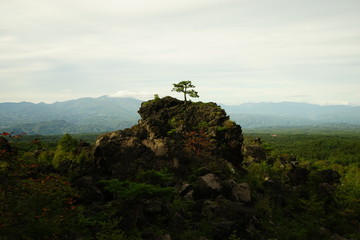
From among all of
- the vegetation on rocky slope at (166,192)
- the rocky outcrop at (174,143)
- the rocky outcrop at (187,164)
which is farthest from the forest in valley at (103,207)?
the rocky outcrop at (174,143)

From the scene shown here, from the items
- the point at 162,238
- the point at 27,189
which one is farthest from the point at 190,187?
the point at 27,189

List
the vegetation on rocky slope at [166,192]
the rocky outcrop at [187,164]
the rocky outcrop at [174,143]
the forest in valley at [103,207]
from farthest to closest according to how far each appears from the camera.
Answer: the rocky outcrop at [174,143]
the rocky outcrop at [187,164]
the vegetation on rocky slope at [166,192]
the forest in valley at [103,207]

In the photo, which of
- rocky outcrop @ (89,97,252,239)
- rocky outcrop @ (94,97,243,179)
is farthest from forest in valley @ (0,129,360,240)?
rocky outcrop @ (94,97,243,179)

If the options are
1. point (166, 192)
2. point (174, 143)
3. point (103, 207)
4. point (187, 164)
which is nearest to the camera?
point (103, 207)

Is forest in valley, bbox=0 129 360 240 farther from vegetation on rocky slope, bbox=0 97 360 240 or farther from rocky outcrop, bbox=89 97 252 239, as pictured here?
rocky outcrop, bbox=89 97 252 239

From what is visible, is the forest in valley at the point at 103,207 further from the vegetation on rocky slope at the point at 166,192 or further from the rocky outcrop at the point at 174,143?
the rocky outcrop at the point at 174,143

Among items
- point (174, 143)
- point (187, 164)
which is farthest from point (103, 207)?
point (174, 143)

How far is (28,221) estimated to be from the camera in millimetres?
11078

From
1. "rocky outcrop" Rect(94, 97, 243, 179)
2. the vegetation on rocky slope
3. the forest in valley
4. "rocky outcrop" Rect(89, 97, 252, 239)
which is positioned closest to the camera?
the forest in valley

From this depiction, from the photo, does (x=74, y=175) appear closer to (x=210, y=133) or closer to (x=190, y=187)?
(x=190, y=187)

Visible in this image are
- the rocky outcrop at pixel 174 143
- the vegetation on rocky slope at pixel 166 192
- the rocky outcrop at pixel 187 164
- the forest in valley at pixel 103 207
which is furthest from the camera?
the rocky outcrop at pixel 174 143

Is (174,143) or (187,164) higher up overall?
(174,143)

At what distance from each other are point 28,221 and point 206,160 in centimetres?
1768

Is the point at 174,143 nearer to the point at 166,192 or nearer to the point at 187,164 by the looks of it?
the point at 187,164
